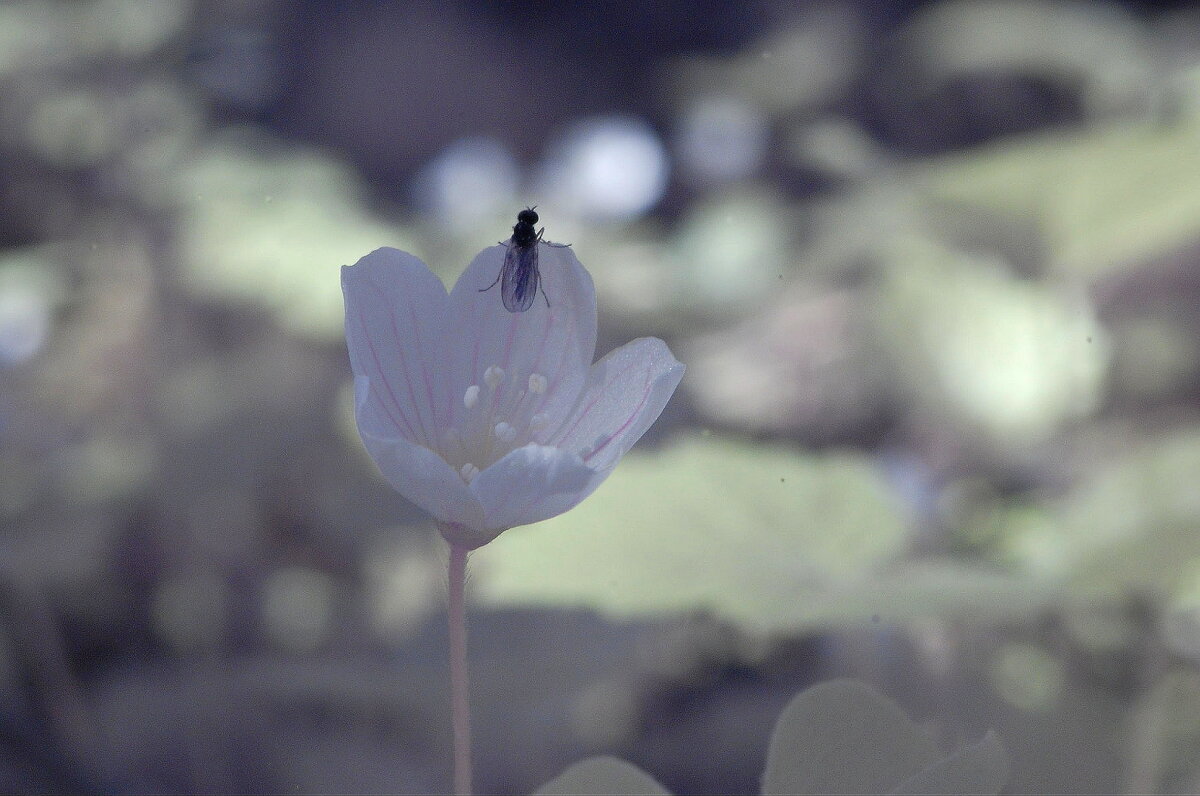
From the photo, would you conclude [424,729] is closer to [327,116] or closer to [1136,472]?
[1136,472]

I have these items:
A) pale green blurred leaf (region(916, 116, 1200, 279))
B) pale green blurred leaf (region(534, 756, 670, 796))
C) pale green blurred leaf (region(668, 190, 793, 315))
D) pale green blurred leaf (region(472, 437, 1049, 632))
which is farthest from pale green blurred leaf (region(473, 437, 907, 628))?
pale green blurred leaf (region(668, 190, 793, 315))

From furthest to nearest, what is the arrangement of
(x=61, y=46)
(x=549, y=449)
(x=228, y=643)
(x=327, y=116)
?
(x=327, y=116) → (x=61, y=46) → (x=228, y=643) → (x=549, y=449)

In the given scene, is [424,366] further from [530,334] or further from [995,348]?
[995,348]

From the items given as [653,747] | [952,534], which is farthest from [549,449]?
[952,534]

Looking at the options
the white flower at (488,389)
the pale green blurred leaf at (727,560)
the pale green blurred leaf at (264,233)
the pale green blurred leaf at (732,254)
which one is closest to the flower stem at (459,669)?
the white flower at (488,389)

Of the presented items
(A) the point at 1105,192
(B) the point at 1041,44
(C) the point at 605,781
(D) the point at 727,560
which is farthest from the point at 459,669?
(B) the point at 1041,44

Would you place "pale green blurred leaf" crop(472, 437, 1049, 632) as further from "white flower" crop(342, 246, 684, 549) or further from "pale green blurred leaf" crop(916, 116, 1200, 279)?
"pale green blurred leaf" crop(916, 116, 1200, 279)
